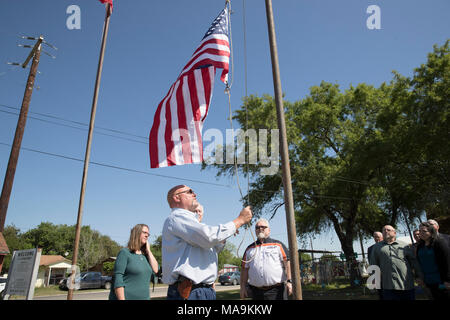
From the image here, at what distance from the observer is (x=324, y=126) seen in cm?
2058

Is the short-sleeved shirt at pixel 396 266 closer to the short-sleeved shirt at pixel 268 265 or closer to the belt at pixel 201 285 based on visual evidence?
the short-sleeved shirt at pixel 268 265

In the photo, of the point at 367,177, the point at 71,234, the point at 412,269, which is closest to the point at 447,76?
the point at 367,177

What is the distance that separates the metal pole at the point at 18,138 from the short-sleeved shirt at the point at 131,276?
9740 millimetres

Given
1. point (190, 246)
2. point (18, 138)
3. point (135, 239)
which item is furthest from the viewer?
point (18, 138)

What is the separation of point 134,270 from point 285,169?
2144mm

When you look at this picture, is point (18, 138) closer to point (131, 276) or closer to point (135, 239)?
point (135, 239)

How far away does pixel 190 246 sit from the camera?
263 centimetres

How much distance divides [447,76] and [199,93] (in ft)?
47.0

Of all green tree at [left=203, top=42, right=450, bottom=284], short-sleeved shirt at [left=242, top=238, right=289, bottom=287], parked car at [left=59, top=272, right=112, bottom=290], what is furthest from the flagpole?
parked car at [left=59, top=272, right=112, bottom=290]

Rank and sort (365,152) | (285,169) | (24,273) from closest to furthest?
(285,169)
(24,273)
(365,152)

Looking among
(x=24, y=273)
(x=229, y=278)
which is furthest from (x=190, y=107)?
(x=229, y=278)

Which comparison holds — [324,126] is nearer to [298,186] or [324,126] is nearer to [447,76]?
[298,186]

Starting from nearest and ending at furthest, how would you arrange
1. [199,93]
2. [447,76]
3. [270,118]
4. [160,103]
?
[199,93]
[160,103]
[447,76]
[270,118]

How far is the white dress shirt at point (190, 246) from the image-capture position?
249cm
